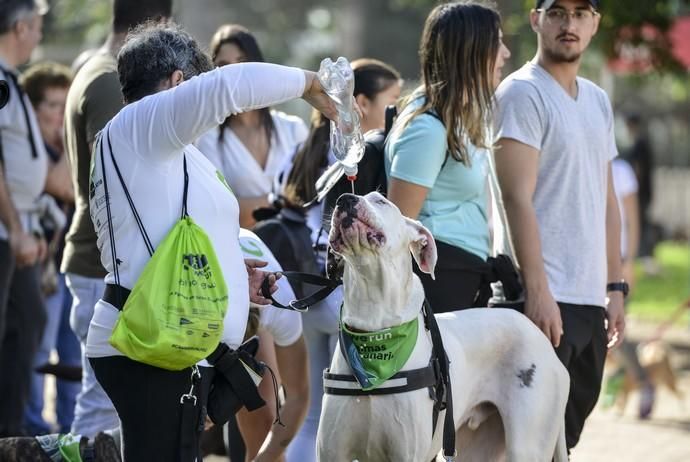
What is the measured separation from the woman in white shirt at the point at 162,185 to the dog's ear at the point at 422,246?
58cm

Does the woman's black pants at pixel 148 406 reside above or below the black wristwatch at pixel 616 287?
below

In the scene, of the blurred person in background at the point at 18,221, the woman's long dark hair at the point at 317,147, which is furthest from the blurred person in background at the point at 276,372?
the blurred person in background at the point at 18,221

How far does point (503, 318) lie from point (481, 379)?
0.26m

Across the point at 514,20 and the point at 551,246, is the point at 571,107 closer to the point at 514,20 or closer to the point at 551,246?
the point at 551,246

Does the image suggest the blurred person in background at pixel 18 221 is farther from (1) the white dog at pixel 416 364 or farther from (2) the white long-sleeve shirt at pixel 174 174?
(1) the white dog at pixel 416 364

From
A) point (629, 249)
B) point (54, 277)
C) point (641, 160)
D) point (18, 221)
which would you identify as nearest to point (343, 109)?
point (18, 221)

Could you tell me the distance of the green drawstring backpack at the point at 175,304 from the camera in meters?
3.77

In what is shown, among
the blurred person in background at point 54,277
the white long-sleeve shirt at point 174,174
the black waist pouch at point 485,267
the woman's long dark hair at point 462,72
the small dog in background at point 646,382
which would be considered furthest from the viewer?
the small dog in background at point 646,382

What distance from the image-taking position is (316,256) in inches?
226

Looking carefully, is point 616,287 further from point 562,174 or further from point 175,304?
point 175,304

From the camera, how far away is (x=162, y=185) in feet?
12.8

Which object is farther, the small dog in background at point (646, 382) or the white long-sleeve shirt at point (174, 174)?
the small dog in background at point (646, 382)

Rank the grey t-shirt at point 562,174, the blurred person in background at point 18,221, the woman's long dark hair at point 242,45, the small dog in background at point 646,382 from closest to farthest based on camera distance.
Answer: the grey t-shirt at point 562,174, the woman's long dark hair at point 242,45, the blurred person in background at point 18,221, the small dog in background at point 646,382

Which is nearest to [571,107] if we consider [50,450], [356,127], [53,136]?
[356,127]
